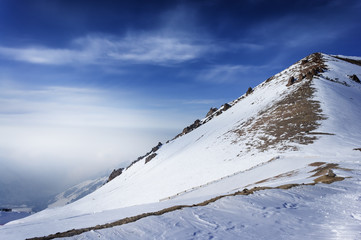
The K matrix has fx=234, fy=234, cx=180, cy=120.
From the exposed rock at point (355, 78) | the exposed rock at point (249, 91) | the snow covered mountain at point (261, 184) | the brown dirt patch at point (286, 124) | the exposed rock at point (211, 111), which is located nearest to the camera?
the snow covered mountain at point (261, 184)

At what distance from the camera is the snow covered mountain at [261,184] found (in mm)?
7949

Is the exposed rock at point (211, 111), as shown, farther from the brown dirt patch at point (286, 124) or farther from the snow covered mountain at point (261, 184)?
the brown dirt patch at point (286, 124)

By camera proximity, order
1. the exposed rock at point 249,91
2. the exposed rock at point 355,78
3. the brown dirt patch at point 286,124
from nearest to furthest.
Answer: the brown dirt patch at point 286,124 < the exposed rock at point 355,78 < the exposed rock at point 249,91

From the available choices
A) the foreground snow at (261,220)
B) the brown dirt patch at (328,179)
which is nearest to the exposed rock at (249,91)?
the brown dirt patch at (328,179)

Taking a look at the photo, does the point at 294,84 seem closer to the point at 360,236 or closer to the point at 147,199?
the point at 147,199

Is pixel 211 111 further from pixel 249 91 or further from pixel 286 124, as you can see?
pixel 286 124

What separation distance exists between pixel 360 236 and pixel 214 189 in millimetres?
14893

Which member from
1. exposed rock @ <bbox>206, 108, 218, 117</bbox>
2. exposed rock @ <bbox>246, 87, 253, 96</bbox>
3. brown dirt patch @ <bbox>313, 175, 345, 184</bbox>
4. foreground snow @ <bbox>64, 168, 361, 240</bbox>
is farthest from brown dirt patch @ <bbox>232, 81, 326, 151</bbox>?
exposed rock @ <bbox>206, 108, 218, 117</bbox>

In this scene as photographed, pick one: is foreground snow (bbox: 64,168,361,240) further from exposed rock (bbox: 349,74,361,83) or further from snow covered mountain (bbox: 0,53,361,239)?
exposed rock (bbox: 349,74,361,83)

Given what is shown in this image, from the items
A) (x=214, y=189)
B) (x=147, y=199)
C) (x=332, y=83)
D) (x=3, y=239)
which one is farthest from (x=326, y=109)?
(x=3, y=239)

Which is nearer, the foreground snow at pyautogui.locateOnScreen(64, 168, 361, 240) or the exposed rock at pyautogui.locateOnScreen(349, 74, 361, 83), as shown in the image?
the foreground snow at pyautogui.locateOnScreen(64, 168, 361, 240)

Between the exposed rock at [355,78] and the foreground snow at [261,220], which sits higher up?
the exposed rock at [355,78]

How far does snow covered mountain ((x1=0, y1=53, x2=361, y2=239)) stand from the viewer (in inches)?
313

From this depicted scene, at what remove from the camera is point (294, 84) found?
2183 inches
